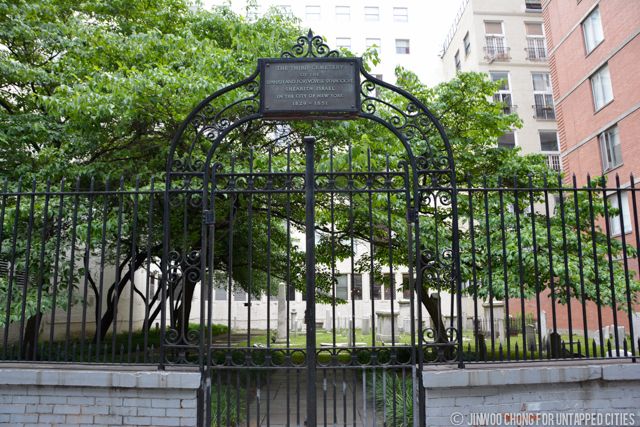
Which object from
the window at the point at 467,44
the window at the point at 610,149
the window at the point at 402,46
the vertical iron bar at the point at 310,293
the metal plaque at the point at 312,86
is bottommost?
the vertical iron bar at the point at 310,293

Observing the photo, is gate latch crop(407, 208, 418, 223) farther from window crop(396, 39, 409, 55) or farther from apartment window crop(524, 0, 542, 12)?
window crop(396, 39, 409, 55)

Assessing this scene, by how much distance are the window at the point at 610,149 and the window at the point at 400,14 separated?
2291cm

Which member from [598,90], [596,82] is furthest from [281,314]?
[596,82]

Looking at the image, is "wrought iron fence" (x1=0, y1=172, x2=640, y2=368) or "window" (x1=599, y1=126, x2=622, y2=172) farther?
"window" (x1=599, y1=126, x2=622, y2=172)

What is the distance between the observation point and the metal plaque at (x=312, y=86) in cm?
605

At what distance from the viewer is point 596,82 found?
20.1 metres

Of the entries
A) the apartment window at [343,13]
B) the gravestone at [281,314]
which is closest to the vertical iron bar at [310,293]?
the gravestone at [281,314]

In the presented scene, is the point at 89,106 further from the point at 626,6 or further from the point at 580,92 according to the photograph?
the point at 580,92

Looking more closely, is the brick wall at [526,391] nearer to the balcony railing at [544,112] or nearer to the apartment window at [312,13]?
the balcony railing at [544,112]

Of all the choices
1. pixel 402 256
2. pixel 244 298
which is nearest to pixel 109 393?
pixel 402 256

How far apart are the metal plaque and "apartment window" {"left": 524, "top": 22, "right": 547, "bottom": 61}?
27.2 m

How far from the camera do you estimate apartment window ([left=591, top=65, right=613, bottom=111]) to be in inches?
760

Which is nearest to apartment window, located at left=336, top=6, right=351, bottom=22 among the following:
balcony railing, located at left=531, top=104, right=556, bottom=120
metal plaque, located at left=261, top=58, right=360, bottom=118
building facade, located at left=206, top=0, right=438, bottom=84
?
building facade, located at left=206, top=0, right=438, bottom=84

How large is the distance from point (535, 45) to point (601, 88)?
11686 mm
